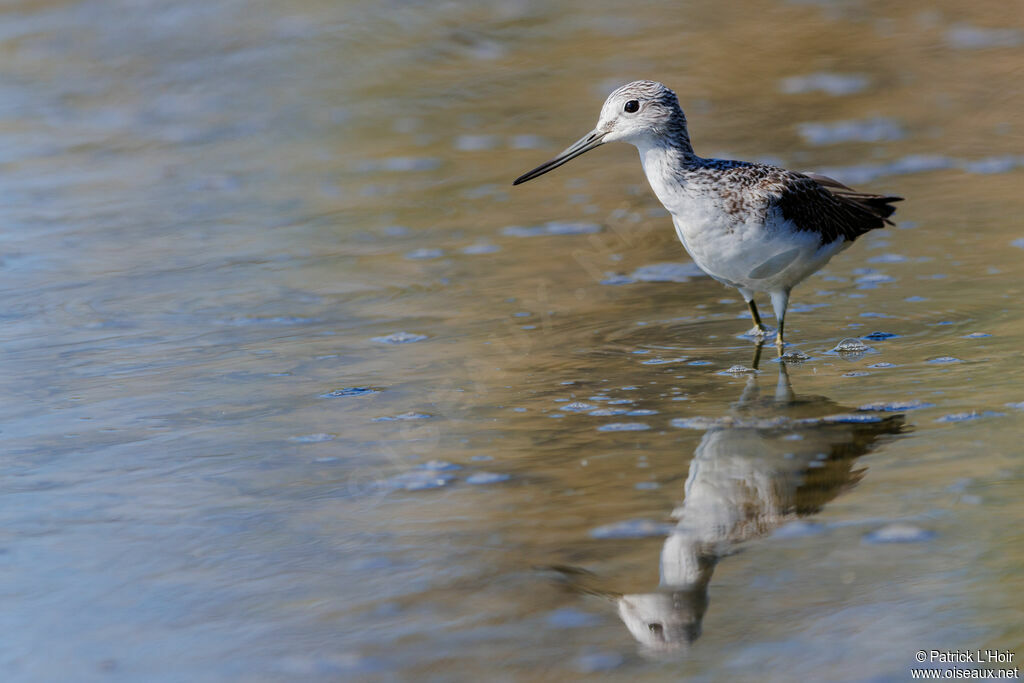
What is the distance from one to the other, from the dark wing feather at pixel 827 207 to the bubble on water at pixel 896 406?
1.07m

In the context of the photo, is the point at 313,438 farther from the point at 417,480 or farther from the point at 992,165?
the point at 992,165

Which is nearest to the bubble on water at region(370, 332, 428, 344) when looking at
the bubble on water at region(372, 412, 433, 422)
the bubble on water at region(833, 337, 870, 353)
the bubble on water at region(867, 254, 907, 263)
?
the bubble on water at region(372, 412, 433, 422)

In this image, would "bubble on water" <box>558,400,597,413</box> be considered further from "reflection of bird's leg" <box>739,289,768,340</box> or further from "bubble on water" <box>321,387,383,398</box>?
"reflection of bird's leg" <box>739,289,768,340</box>

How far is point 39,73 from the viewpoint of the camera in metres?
12.1

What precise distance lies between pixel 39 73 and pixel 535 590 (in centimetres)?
999

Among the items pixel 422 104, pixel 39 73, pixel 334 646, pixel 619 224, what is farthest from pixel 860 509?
pixel 39 73

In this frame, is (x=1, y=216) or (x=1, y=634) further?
(x=1, y=216)

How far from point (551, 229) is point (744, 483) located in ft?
12.5

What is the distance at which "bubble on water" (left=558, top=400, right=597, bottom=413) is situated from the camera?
17.5 feet

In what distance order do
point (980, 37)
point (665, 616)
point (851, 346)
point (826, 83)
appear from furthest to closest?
point (980, 37)
point (826, 83)
point (851, 346)
point (665, 616)

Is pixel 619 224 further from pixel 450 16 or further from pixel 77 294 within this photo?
pixel 450 16

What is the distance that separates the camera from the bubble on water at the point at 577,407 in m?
5.33

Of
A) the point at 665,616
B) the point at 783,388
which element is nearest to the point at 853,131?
the point at 783,388

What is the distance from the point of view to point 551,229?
8.06 meters
